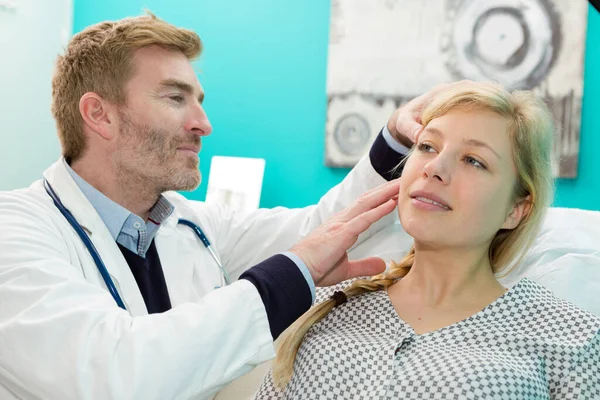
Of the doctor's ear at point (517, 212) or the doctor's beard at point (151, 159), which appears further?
the doctor's beard at point (151, 159)

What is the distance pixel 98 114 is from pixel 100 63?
0.13m

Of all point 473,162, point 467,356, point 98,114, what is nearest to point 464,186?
point 473,162

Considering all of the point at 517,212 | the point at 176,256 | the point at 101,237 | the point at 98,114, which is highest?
the point at 98,114

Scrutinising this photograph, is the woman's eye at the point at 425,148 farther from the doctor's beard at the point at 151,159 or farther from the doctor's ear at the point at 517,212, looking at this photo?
the doctor's beard at the point at 151,159

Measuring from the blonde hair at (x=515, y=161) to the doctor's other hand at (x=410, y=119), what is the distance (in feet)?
0.33

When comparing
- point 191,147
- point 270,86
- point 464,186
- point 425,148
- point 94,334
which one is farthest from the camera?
point 270,86

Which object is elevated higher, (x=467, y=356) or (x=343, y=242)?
(x=343, y=242)

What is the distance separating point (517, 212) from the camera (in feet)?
4.43

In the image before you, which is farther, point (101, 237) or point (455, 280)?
point (101, 237)

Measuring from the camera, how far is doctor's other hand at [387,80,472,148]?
1513mm

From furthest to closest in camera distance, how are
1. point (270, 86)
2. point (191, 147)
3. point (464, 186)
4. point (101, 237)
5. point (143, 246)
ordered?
point (270, 86) → point (191, 147) → point (143, 246) → point (101, 237) → point (464, 186)

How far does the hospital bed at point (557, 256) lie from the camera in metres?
1.44

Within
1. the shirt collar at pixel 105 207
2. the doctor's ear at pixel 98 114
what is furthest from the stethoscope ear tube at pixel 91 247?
the doctor's ear at pixel 98 114

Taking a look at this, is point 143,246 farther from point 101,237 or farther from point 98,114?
point 98,114
